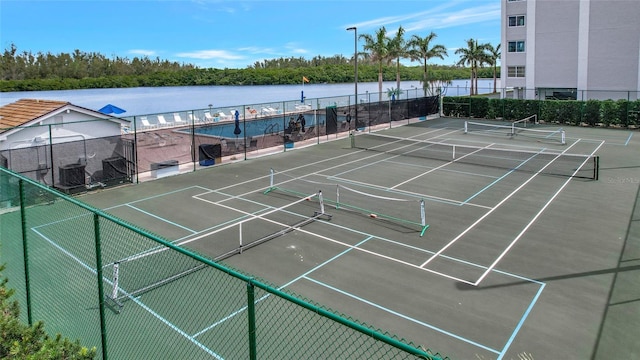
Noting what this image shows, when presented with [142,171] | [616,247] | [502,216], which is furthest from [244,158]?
[616,247]

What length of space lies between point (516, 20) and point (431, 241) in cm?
4514

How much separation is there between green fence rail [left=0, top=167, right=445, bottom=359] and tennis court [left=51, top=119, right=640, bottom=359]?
5.5 inches

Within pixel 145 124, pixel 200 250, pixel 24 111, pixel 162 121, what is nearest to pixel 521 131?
pixel 162 121

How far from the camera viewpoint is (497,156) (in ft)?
83.3

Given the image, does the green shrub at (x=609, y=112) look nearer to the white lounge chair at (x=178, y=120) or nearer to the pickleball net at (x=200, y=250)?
the pickleball net at (x=200, y=250)

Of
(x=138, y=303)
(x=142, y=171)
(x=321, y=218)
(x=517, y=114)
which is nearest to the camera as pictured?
(x=138, y=303)

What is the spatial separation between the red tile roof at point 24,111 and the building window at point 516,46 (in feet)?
148

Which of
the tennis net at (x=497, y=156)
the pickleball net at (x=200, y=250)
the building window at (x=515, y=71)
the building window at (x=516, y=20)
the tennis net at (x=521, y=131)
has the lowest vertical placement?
the pickleball net at (x=200, y=250)

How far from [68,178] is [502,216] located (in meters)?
16.6

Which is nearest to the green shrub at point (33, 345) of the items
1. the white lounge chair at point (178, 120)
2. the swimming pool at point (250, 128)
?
the swimming pool at point (250, 128)

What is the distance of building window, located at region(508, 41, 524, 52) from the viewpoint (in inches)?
1980

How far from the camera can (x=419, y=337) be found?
28.7 feet

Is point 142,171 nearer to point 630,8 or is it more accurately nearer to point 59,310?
point 59,310

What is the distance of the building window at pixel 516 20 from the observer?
164 feet
